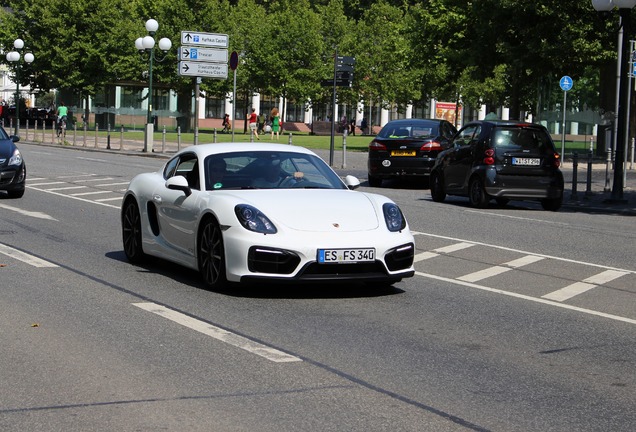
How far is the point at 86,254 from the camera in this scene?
12.8 metres

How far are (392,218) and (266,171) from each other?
140 cm

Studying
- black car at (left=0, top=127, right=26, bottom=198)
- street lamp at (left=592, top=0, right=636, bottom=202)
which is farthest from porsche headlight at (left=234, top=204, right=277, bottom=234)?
street lamp at (left=592, top=0, right=636, bottom=202)

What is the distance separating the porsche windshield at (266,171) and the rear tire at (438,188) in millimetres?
11577

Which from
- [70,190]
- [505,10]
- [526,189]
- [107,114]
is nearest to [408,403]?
[526,189]

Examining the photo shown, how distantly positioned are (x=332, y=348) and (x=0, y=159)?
14.3 m

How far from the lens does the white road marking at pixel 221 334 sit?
733 centimetres

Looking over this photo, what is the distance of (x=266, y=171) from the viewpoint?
A: 10.9m

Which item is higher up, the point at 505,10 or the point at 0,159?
the point at 505,10

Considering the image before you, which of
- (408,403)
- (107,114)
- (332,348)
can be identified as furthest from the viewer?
(107,114)

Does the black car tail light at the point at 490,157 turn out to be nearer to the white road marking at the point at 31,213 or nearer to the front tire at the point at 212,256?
the white road marking at the point at 31,213

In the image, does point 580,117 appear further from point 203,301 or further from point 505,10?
point 203,301

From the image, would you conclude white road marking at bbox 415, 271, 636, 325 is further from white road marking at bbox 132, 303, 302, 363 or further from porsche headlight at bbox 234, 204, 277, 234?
white road marking at bbox 132, 303, 302, 363

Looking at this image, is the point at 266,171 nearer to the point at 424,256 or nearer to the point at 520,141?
the point at 424,256

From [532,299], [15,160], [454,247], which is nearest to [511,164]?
[454,247]
